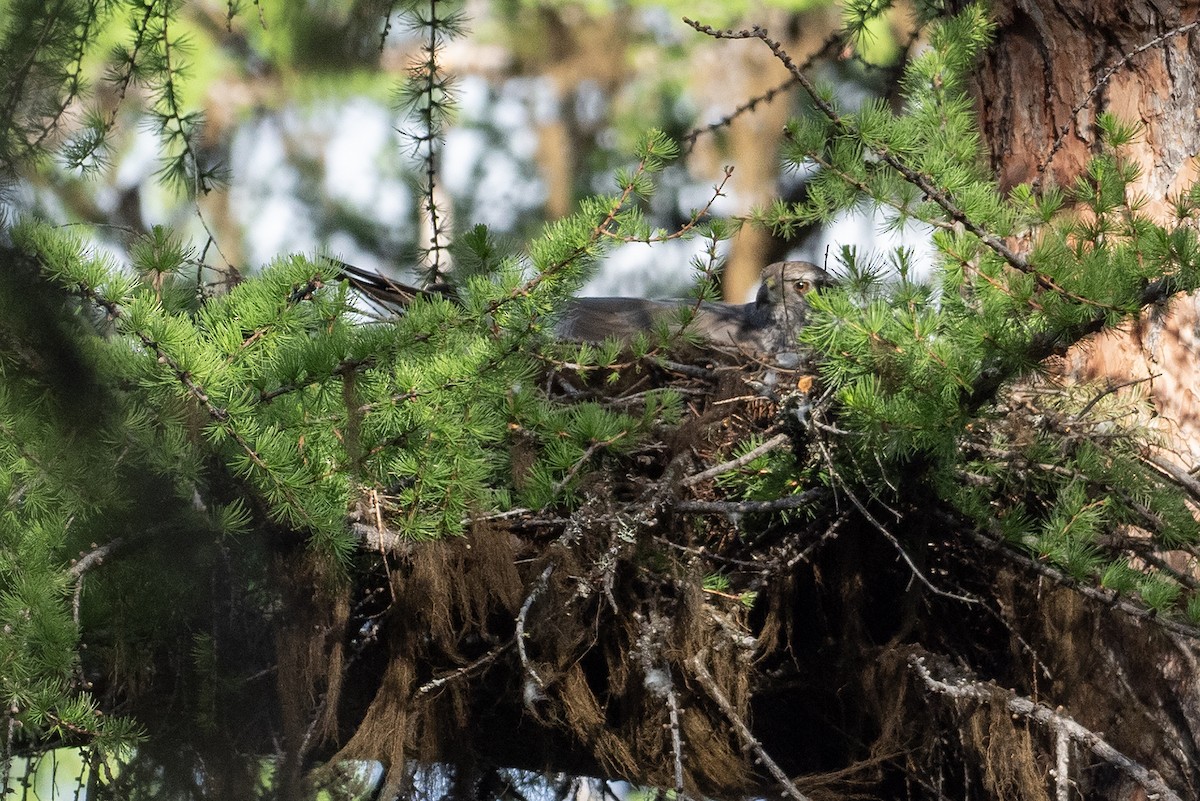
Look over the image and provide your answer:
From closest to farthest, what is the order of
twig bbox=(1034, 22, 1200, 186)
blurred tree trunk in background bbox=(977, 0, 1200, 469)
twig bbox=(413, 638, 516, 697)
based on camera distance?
twig bbox=(413, 638, 516, 697) → twig bbox=(1034, 22, 1200, 186) → blurred tree trunk in background bbox=(977, 0, 1200, 469)

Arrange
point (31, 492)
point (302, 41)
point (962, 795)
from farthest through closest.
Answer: point (302, 41) < point (962, 795) < point (31, 492)

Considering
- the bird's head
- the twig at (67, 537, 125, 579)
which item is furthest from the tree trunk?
the twig at (67, 537, 125, 579)

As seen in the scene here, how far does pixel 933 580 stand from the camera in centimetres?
346

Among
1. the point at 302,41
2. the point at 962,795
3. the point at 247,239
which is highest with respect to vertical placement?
the point at 302,41

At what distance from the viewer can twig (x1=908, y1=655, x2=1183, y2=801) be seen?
273 cm

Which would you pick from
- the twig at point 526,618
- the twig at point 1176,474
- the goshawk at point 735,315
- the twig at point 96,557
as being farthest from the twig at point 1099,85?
the twig at point 96,557

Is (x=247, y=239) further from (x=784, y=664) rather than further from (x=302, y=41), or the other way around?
(x=784, y=664)

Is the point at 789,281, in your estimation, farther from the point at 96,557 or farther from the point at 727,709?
the point at 96,557

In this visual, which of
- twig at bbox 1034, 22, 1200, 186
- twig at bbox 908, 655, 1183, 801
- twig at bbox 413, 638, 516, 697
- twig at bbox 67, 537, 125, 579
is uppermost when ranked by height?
twig at bbox 1034, 22, 1200, 186

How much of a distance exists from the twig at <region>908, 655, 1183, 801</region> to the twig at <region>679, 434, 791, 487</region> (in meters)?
0.63

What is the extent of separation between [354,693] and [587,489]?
875mm

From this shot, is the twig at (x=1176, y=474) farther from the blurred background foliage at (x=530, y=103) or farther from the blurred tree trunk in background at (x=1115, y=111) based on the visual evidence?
the blurred background foliage at (x=530, y=103)

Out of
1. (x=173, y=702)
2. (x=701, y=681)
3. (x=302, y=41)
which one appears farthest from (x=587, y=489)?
(x=302, y=41)

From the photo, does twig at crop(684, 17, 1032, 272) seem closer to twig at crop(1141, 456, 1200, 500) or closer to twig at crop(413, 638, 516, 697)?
twig at crop(1141, 456, 1200, 500)
